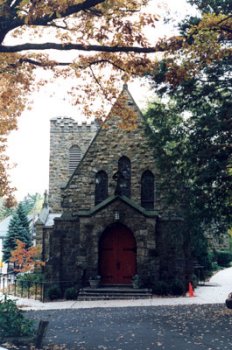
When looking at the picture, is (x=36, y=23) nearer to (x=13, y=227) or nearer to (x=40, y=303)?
(x=40, y=303)

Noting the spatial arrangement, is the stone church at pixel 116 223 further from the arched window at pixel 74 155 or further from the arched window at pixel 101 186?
the arched window at pixel 74 155

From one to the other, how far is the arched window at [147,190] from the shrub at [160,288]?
3.74 m

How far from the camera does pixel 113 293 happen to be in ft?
66.2

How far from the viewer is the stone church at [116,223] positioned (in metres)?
21.0

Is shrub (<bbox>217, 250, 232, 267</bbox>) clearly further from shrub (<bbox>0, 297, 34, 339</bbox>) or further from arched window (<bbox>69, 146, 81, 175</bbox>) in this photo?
shrub (<bbox>0, 297, 34, 339</bbox>)

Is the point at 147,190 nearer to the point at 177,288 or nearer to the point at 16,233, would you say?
the point at 177,288

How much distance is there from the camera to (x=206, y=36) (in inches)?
335

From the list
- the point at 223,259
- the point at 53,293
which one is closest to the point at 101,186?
the point at 53,293

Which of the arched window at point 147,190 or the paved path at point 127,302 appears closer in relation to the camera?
the paved path at point 127,302

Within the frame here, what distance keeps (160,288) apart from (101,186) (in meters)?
5.68

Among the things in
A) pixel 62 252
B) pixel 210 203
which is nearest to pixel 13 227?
pixel 62 252

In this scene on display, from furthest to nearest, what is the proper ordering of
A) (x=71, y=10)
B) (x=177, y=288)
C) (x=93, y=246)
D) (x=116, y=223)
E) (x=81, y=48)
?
(x=116, y=223) → (x=93, y=246) → (x=177, y=288) → (x=81, y=48) → (x=71, y=10)

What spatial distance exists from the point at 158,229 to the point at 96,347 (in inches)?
467

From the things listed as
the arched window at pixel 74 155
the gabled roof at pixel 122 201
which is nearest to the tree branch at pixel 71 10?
the gabled roof at pixel 122 201
